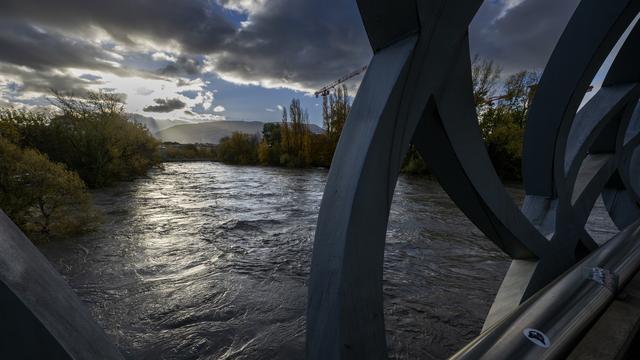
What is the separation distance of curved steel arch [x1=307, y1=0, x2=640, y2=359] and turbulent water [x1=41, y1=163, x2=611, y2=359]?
141cm

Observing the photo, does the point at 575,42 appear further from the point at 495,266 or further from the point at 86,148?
the point at 86,148

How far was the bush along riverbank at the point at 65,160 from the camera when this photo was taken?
4.57 m

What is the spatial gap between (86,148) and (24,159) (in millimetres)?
9472

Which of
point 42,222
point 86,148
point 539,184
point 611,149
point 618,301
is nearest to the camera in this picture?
point 618,301

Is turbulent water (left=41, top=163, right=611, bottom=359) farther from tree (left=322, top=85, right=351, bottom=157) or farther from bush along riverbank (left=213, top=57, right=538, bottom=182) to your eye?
tree (left=322, top=85, right=351, bottom=157)

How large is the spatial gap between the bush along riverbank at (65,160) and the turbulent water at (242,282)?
2.24 feet

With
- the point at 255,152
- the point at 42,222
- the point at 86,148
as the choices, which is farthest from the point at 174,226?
the point at 255,152

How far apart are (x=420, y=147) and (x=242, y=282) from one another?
3057 mm

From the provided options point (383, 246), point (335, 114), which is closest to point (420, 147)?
point (383, 246)

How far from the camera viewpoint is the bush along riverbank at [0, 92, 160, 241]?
457 cm

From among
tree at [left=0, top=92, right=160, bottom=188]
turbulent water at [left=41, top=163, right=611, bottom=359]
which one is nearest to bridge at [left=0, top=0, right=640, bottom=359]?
turbulent water at [left=41, top=163, right=611, bottom=359]

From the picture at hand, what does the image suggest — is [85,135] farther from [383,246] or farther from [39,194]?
[383,246]

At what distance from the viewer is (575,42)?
1.74 metres

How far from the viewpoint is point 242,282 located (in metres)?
3.44
